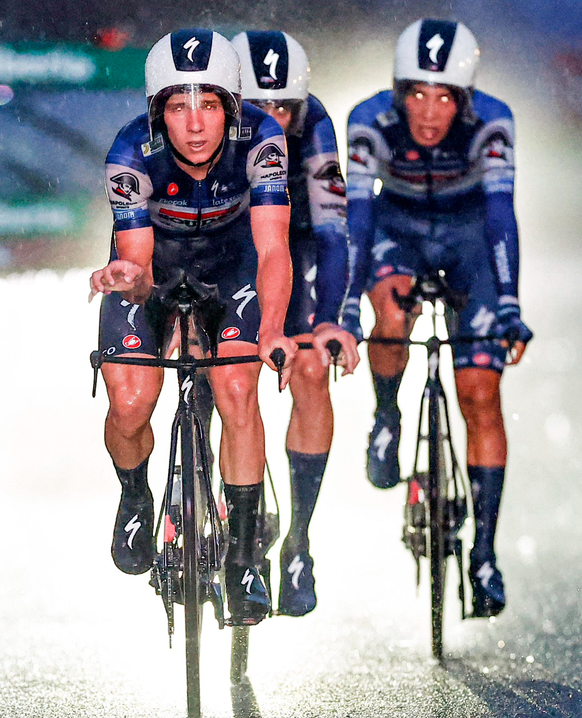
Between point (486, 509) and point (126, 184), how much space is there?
1.83m

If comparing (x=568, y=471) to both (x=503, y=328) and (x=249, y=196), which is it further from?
(x=249, y=196)

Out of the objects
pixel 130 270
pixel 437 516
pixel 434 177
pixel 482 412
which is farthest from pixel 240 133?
pixel 437 516

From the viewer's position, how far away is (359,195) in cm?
411

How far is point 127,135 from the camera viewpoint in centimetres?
356

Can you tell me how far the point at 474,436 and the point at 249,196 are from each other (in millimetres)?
1301

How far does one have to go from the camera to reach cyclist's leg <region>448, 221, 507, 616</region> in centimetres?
401

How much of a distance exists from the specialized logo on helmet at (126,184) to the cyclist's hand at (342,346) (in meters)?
0.81

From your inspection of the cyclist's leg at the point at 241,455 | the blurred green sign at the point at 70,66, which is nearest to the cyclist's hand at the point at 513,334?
the cyclist's leg at the point at 241,455

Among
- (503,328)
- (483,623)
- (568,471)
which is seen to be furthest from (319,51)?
(483,623)

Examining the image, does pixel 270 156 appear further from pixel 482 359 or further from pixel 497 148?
pixel 482 359

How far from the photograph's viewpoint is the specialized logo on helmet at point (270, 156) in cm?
354

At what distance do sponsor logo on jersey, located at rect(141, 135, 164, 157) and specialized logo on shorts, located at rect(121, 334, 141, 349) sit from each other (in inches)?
24.2

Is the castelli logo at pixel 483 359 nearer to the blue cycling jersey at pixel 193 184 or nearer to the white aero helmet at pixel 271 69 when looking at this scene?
the blue cycling jersey at pixel 193 184

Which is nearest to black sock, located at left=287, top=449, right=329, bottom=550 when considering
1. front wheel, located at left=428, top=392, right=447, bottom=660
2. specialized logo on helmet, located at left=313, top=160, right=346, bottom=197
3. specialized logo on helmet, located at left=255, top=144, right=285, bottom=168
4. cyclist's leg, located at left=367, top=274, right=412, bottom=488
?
cyclist's leg, located at left=367, top=274, right=412, bottom=488
